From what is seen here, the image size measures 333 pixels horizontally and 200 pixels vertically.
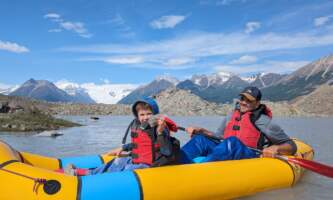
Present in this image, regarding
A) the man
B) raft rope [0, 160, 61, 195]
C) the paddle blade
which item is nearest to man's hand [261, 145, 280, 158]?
the man

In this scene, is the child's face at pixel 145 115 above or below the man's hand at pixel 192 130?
above

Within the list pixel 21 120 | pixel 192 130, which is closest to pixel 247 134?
pixel 192 130

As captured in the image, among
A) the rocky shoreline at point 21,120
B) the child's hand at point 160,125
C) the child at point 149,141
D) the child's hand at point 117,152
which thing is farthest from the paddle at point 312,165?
the rocky shoreline at point 21,120

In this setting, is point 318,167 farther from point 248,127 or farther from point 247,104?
point 247,104

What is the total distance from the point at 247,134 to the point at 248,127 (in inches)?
5.0

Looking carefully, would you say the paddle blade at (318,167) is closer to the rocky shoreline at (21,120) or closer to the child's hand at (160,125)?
the child's hand at (160,125)

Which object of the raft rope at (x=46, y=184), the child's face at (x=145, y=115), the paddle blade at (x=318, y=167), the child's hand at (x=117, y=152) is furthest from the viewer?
the child's hand at (x=117, y=152)

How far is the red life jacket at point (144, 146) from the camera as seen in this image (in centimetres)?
517

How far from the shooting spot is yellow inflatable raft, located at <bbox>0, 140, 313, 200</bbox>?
444 centimetres

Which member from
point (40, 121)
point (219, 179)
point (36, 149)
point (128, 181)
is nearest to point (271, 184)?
point (219, 179)

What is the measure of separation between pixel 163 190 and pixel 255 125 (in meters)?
2.38

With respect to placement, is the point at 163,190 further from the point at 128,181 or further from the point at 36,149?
the point at 36,149

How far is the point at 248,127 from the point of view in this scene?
261 inches

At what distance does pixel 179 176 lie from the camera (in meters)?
5.14
